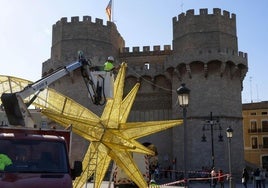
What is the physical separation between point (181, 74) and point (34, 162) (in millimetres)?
23665

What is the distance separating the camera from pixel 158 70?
30891 mm

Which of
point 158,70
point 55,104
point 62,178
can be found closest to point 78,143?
point 158,70

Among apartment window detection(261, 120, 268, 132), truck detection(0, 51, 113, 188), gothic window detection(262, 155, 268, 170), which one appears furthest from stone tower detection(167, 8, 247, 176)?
truck detection(0, 51, 113, 188)

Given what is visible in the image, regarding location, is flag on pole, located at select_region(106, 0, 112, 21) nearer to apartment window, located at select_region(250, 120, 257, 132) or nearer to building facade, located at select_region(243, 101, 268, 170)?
building facade, located at select_region(243, 101, 268, 170)

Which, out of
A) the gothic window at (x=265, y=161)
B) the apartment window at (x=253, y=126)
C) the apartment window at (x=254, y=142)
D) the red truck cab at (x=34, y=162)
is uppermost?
the apartment window at (x=253, y=126)

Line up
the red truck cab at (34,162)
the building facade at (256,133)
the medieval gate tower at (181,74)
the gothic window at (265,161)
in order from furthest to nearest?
the building facade at (256,133) → the gothic window at (265,161) → the medieval gate tower at (181,74) → the red truck cab at (34,162)

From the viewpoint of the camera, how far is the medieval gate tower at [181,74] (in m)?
27.6

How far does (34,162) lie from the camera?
20.7 ft

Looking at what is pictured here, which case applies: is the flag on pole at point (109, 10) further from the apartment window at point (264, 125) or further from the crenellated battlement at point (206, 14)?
the apartment window at point (264, 125)

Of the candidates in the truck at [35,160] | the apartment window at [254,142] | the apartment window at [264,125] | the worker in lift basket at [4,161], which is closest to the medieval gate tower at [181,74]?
the apartment window at [264,125]

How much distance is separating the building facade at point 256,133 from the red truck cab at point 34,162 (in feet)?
129

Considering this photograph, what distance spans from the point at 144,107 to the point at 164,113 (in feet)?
5.31

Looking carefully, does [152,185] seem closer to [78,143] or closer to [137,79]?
[78,143]

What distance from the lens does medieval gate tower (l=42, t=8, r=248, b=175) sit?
90.6ft
